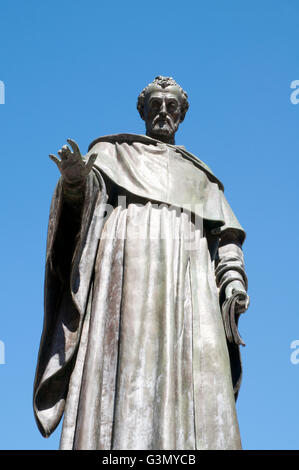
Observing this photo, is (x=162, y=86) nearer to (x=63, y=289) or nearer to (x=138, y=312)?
(x=63, y=289)

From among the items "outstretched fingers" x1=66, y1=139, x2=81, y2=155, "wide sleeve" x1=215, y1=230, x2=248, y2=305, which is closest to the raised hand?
"outstretched fingers" x1=66, y1=139, x2=81, y2=155

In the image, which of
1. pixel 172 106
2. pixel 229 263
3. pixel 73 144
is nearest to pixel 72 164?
pixel 73 144

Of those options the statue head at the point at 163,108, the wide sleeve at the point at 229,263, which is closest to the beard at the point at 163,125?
the statue head at the point at 163,108

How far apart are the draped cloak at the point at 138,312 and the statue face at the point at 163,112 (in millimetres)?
654

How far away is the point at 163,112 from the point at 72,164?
2.48 m

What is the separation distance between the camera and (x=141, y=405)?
8836mm

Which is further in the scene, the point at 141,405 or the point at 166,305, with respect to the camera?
the point at 166,305

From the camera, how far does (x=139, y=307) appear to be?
951 cm

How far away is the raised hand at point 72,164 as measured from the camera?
30.8ft

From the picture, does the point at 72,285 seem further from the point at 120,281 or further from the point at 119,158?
the point at 119,158

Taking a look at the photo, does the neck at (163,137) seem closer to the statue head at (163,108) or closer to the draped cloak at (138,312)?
the statue head at (163,108)
